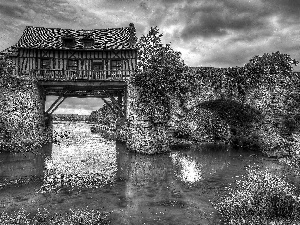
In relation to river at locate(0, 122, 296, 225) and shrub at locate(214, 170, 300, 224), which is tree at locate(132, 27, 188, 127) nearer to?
river at locate(0, 122, 296, 225)

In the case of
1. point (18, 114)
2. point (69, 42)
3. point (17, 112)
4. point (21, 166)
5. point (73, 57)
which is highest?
point (69, 42)

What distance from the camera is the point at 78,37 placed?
26.0 m

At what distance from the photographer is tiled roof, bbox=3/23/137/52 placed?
24203mm

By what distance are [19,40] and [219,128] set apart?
22.9 m

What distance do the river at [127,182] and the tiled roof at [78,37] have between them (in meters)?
11.3

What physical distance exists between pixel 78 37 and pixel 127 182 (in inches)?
768

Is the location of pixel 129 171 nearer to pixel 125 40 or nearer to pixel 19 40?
pixel 125 40

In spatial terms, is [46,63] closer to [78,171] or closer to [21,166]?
[21,166]

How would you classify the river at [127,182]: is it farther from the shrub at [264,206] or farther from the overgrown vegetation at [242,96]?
the overgrown vegetation at [242,96]

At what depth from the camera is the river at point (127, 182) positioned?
866cm

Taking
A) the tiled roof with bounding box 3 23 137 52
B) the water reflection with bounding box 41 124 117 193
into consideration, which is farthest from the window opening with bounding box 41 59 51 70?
the water reflection with bounding box 41 124 117 193

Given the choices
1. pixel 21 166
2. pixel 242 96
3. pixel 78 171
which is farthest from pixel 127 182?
pixel 242 96

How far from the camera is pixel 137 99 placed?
19531 mm

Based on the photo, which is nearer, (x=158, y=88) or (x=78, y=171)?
(x=78, y=171)
